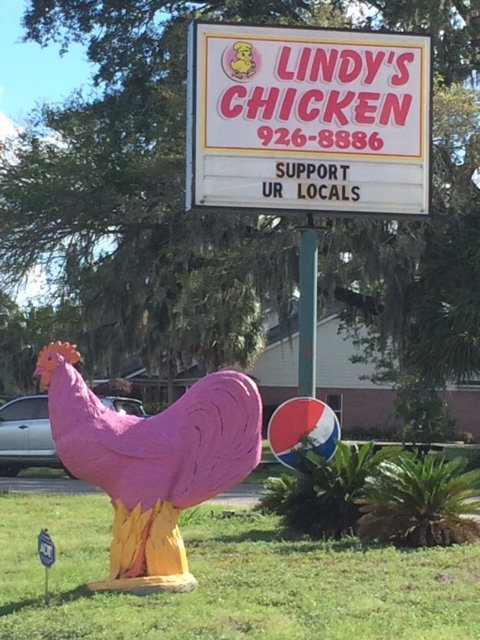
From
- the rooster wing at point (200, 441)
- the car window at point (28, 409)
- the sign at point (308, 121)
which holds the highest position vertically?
the sign at point (308, 121)

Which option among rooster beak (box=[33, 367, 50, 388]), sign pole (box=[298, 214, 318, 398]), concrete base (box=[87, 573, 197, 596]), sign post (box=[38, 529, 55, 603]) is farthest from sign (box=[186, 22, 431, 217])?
sign post (box=[38, 529, 55, 603])

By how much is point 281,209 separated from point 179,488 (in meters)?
5.09

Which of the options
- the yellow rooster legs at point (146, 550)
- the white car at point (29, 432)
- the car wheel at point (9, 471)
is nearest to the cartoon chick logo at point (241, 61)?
the yellow rooster legs at point (146, 550)

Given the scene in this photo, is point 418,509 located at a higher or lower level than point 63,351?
lower

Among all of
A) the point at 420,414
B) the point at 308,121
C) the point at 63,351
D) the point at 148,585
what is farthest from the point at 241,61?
the point at 420,414

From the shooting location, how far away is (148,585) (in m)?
7.20

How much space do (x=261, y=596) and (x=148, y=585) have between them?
2.73ft

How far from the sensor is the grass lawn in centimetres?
618

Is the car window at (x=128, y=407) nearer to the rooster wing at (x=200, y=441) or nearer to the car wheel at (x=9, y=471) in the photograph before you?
the car wheel at (x=9, y=471)

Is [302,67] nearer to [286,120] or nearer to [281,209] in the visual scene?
[286,120]

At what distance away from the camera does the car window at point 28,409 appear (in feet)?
67.8

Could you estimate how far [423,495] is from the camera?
9.09 m

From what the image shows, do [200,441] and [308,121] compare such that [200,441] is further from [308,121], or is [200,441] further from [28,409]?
[28,409]

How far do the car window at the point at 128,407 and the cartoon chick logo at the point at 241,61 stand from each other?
33.3 feet
